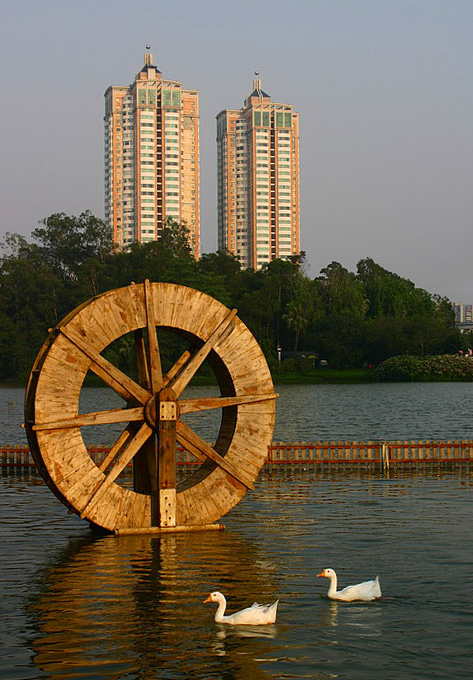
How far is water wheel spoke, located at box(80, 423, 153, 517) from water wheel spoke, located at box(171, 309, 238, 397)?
122 centimetres

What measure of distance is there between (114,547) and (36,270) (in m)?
→ 128

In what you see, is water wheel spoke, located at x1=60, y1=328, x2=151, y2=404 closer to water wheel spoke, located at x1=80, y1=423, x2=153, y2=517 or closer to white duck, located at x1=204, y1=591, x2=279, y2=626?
water wheel spoke, located at x1=80, y1=423, x2=153, y2=517

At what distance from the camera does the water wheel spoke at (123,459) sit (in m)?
21.1

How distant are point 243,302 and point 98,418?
118 meters

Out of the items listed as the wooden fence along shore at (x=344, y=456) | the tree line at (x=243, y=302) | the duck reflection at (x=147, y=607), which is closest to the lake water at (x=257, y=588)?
the duck reflection at (x=147, y=607)

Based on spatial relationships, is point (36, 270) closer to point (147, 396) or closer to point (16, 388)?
point (16, 388)

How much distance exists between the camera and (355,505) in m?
27.3

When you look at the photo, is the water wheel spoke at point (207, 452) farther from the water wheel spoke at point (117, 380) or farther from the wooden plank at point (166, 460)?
the water wheel spoke at point (117, 380)

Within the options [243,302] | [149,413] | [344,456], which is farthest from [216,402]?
[243,302]

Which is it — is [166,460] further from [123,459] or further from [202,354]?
[202,354]

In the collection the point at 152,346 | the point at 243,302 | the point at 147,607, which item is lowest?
the point at 147,607

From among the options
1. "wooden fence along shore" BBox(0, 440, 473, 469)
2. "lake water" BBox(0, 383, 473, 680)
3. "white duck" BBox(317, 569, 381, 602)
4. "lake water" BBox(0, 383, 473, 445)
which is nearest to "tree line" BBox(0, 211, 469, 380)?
"lake water" BBox(0, 383, 473, 445)

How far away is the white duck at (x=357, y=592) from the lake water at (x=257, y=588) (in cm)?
14

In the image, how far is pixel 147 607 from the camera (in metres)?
16.3
